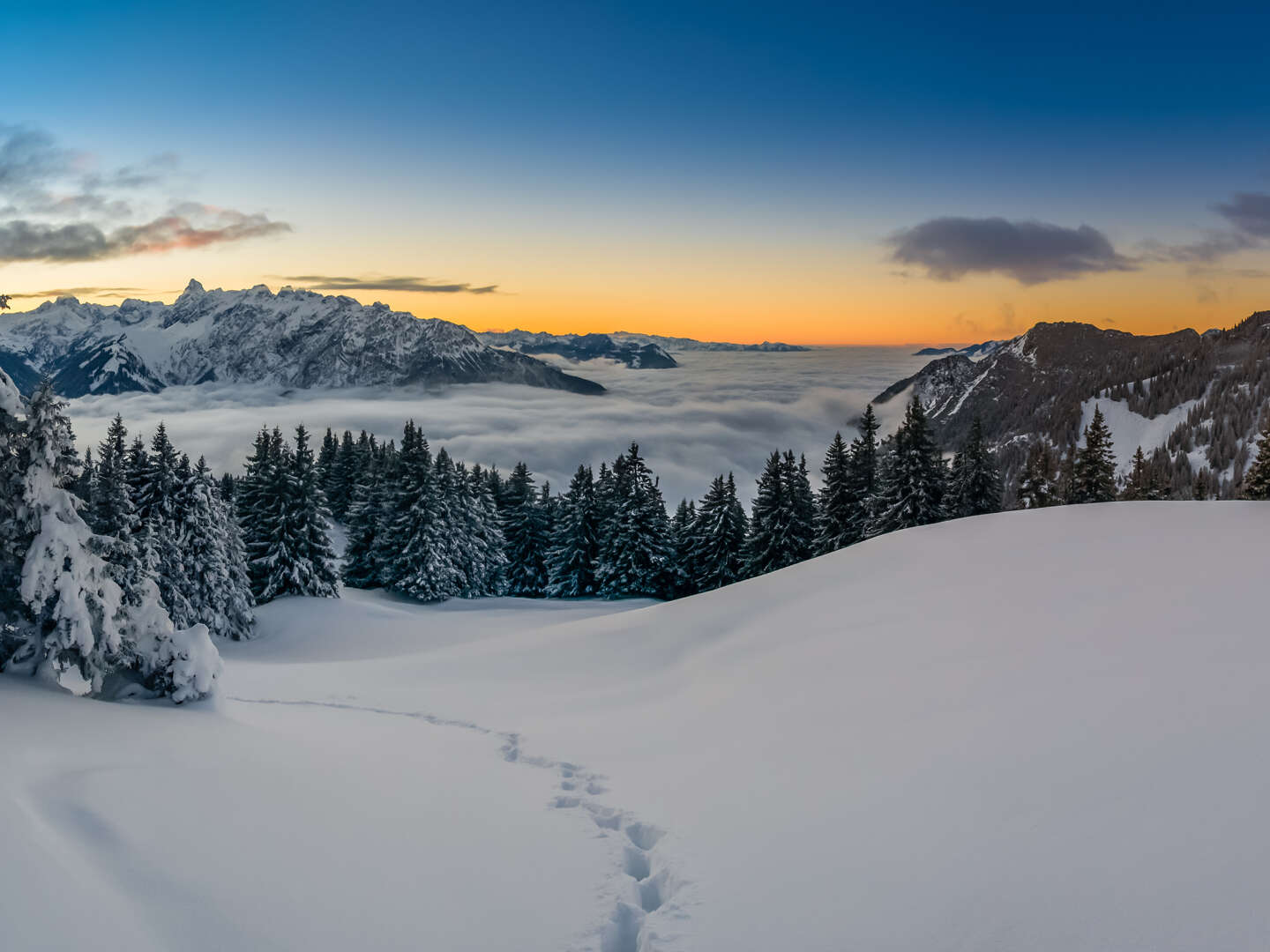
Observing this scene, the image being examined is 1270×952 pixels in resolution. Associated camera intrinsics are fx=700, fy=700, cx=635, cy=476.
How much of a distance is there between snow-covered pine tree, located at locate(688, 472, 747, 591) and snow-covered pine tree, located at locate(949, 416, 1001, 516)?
14.6 meters

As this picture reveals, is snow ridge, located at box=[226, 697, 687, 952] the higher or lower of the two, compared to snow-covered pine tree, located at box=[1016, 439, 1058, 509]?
lower

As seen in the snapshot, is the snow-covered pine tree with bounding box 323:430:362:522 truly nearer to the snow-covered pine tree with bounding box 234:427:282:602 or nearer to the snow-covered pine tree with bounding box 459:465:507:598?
A: the snow-covered pine tree with bounding box 459:465:507:598

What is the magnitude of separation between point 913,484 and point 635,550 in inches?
753

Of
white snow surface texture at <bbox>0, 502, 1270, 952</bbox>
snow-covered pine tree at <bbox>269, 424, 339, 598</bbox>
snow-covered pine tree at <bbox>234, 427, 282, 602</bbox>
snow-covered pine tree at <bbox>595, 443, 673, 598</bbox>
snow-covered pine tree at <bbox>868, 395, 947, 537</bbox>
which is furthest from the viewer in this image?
snow-covered pine tree at <bbox>595, 443, 673, 598</bbox>

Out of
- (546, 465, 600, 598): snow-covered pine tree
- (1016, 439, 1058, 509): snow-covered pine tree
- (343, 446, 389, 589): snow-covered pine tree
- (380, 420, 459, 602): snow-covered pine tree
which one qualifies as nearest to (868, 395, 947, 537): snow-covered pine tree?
(1016, 439, 1058, 509): snow-covered pine tree

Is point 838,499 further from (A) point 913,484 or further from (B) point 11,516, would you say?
(B) point 11,516

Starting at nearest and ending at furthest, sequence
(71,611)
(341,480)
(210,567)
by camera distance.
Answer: (71,611), (210,567), (341,480)

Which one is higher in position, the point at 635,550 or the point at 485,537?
the point at 485,537

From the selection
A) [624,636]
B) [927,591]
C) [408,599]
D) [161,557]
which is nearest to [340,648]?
[161,557]

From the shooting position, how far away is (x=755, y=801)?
792 cm

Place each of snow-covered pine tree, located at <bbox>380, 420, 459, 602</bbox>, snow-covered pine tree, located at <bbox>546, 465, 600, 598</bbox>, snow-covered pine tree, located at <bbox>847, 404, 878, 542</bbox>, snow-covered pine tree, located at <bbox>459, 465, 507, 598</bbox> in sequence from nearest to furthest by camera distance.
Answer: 1. snow-covered pine tree, located at <bbox>380, 420, 459, 602</bbox>
2. snow-covered pine tree, located at <bbox>847, 404, 878, 542</bbox>
3. snow-covered pine tree, located at <bbox>459, 465, 507, 598</bbox>
4. snow-covered pine tree, located at <bbox>546, 465, 600, 598</bbox>

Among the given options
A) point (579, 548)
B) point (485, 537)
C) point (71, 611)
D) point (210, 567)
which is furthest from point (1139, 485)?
point (71, 611)

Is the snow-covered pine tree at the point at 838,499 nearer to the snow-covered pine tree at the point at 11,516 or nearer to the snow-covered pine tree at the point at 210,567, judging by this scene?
the snow-covered pine tree at the point at 210,567

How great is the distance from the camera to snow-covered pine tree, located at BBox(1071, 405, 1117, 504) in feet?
135
